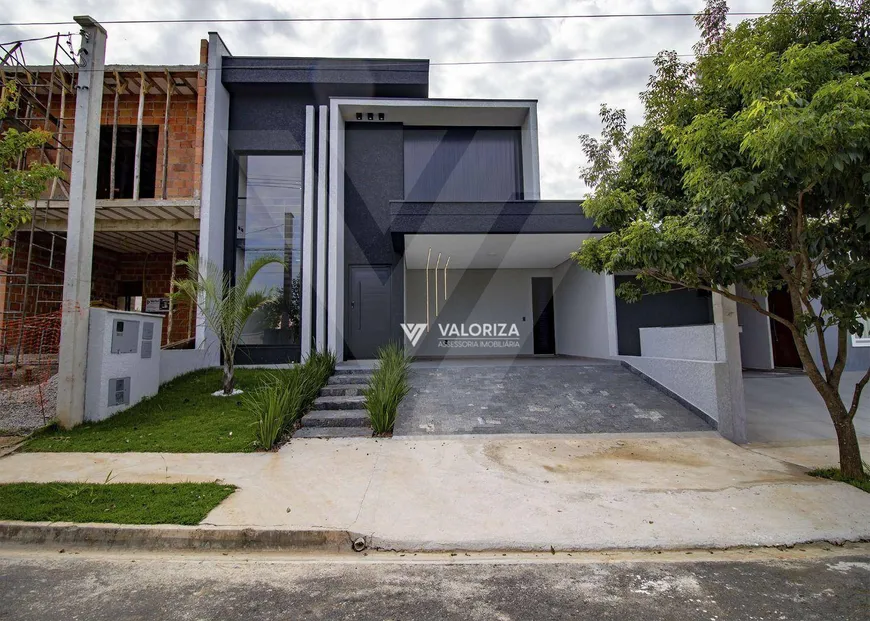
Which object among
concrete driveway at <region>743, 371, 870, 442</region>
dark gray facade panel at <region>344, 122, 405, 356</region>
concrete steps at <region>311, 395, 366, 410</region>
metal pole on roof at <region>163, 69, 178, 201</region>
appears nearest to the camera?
concrete driveway at <region>743, 371, 870, 442</region>

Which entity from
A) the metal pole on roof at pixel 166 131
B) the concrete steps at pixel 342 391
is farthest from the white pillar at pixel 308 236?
the metal pole on roof at pixel 166 131

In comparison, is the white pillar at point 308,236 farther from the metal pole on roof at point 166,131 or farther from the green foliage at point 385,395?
the green foliage at point 385,395

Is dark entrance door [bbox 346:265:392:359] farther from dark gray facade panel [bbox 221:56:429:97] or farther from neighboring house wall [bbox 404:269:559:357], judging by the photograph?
dark gray facade panel [bbox 221:56:429:97]

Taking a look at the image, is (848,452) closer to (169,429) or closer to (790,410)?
(790,410)

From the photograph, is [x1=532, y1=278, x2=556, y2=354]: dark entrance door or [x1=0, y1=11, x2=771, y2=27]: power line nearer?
[x1=0, y1=11, x2=771, y2=27]: power line

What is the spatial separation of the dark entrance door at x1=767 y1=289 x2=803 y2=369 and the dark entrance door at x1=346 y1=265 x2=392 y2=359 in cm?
1036

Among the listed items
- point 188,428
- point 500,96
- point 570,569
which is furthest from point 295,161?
point 570,569

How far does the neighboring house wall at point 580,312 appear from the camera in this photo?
10.5 m

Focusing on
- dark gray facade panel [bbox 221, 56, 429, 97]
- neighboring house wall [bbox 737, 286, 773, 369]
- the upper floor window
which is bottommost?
neighboring house wall [bbox 737, 286, 773, 369]

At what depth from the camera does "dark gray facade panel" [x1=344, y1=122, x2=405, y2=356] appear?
35.4 feet

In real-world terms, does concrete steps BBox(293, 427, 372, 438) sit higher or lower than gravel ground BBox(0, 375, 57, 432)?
lower

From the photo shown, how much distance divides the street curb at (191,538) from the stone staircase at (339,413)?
2.74 m

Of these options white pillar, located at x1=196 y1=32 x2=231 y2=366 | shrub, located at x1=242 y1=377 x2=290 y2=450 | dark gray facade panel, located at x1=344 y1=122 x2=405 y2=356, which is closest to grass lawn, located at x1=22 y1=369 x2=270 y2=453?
shrub, located at x1=242 y1=377 x2=290 y2=450

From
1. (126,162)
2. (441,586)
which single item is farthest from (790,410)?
(126,162)
